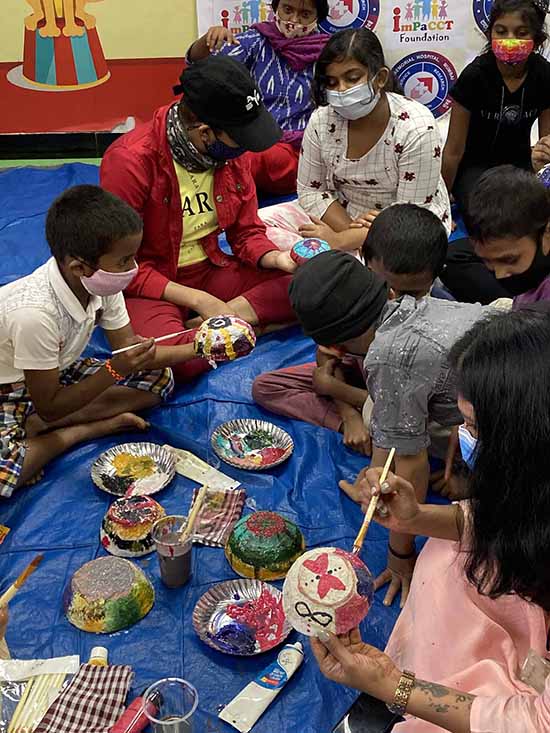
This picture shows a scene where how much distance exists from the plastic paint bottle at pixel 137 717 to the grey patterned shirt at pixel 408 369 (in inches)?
32.8

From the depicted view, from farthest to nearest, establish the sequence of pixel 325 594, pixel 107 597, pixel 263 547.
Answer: pixel 263 547, pixel 107 597, pixel 325 594

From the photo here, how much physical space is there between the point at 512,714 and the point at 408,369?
86cm

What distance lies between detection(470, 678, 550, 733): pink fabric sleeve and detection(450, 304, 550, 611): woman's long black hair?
0.18m

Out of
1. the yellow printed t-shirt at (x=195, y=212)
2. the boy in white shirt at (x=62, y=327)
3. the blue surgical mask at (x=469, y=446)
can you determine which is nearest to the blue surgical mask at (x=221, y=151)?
the yellow printed t-shirt at (x=195, y=212)

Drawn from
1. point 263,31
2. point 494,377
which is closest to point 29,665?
point 494,377

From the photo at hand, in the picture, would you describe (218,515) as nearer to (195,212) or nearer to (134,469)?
(134,469)

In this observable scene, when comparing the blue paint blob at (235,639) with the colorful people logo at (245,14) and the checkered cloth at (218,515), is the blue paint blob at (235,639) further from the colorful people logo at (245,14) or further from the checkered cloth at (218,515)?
the colorful people logo at (245,14)

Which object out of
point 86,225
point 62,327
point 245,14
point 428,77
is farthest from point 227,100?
point 428,77

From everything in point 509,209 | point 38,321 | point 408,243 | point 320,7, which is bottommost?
point 38,321

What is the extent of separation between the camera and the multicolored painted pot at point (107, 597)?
191cm

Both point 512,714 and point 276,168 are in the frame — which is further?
point 276,168

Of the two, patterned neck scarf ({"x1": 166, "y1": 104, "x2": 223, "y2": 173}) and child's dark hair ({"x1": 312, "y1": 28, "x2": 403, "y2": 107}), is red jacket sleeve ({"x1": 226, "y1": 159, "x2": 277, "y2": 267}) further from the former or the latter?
child's dark hair ({"x1": 312, "y1": 28, "x2": 403, "y2": 107})

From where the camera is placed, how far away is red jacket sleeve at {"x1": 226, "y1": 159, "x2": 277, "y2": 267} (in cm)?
318

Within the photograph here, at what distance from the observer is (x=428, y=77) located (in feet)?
15.6
